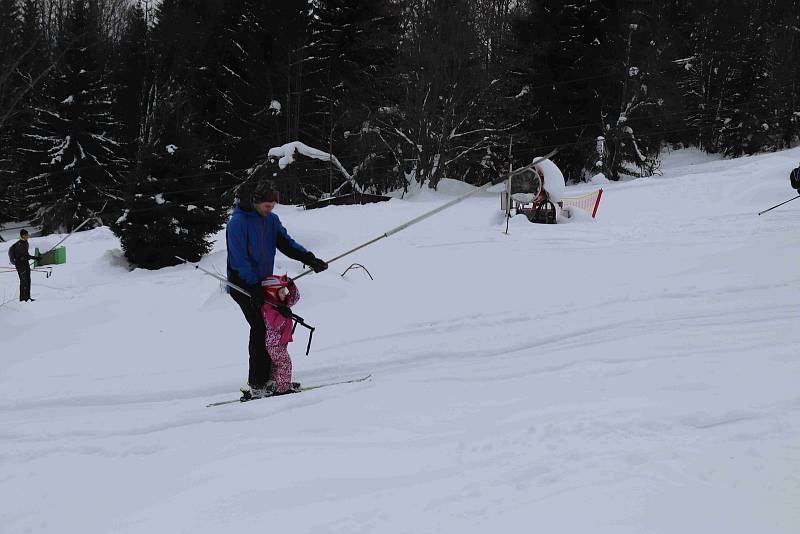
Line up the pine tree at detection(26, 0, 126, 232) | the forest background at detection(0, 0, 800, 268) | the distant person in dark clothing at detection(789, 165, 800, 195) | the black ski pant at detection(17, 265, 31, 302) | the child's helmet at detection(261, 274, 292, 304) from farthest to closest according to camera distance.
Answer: the pine tree at detection(26, 0, 126, 232) < the forest background at detection(0, 0, 800, 268) < the black ski pant at detection(17, 265, 31, 302) < the distant person in dark clothing at detection(789, 165, 800, 195) < the child's helmet at detection(261, 274, 292, 304)

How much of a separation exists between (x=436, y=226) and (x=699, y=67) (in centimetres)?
3333

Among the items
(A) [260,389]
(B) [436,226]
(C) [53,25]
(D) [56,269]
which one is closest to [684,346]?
(A) [260,389]

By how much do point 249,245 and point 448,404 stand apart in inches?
79.8

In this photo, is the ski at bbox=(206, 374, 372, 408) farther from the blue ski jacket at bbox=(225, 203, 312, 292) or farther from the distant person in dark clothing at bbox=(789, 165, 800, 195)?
the distant person in dark clothing at bbox=(789, 165, 800, 195)

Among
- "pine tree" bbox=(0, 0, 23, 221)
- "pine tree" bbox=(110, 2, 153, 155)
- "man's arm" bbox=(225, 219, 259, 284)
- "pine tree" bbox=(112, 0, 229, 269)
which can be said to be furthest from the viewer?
"pine tree" bbox=(110, 2, 153, 155)

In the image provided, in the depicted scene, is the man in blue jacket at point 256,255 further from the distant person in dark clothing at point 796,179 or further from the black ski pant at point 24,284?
the distant person in dark clothing at point 796,179

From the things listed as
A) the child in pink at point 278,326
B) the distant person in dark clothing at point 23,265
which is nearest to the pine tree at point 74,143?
the distant person in dark clothing at point 23,265

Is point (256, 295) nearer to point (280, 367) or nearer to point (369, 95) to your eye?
point (280, 367)

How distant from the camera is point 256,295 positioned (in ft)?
15.6

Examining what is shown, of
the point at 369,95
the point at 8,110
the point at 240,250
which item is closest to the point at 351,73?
the point at 369,95

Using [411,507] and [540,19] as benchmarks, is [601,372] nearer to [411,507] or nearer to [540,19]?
[411,507]

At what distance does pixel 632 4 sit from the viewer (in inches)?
1057

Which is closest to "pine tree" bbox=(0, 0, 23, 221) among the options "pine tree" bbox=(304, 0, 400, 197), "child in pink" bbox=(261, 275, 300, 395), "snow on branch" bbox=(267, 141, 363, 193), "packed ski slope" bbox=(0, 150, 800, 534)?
"snow on branch" bbox=(267, 141, 363, 193)

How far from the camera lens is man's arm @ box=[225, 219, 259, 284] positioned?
4.71 m
